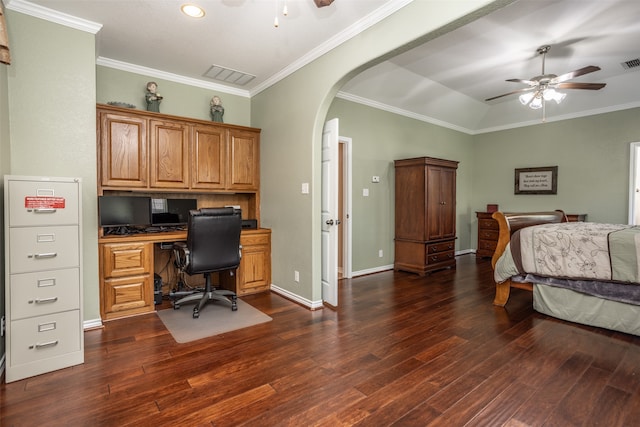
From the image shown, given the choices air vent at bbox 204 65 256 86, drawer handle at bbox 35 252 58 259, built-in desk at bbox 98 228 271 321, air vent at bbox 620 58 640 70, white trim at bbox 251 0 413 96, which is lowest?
built-in desk at bbox 98 228 271 321

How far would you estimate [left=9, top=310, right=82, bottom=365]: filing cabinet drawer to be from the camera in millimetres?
2006

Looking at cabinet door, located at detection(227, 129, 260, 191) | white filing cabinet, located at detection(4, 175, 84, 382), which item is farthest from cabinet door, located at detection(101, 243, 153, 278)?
cabinet door, located at detection(227, 129, 260, 191)

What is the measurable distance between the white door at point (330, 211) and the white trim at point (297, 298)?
13cm

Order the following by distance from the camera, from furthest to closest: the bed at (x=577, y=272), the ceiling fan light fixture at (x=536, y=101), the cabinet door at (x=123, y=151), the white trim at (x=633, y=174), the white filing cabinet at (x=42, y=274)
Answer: the white trim at (x=633, y=174) → the ceiling fan light fixture at (x=536, y=101) → the cabinet door at (x=123, y=151) → the bed at (x=577, y=272) → the white filing cabinet at (x=42, y=274)

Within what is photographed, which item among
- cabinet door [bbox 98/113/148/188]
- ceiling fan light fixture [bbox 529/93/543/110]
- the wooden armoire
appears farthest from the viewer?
the wooden armoire

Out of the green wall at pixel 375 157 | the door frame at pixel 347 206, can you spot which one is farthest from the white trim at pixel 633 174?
the door frame at pixel 347 206

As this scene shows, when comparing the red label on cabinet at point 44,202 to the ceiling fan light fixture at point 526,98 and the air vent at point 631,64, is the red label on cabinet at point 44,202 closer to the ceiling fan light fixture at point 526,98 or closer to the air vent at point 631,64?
the ceiling fan light fixture at point 526,98

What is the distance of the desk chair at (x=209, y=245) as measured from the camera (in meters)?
2.98

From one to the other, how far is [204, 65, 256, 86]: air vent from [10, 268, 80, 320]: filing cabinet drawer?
258 centimetres

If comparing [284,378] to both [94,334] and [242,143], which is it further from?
[242,143]

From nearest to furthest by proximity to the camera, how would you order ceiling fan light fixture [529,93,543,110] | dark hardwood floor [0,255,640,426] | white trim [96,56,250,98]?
1. dark hardwood floor [0,255,640,426]
2. white trim [96,56,250,98]
3. ceiling fan light fixture [529,93,543,110]

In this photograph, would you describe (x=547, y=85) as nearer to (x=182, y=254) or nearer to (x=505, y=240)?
(x=505, y=240)

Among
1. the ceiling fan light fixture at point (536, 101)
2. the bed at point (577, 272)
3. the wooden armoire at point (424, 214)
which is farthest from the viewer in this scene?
the wooden armoire at point (424, 214)

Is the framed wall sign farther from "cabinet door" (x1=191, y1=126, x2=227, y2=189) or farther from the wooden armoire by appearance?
"cabinet door" (x1=191, y1=126, x2=227, y2=189)
